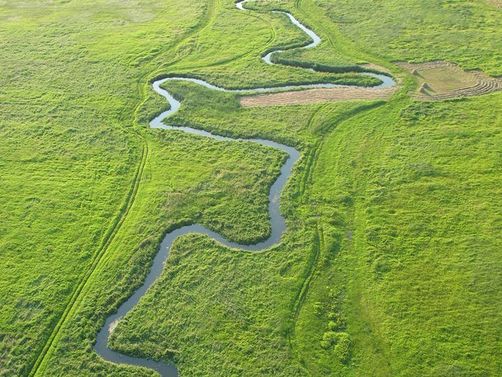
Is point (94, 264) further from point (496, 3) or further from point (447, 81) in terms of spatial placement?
point (496, 3)

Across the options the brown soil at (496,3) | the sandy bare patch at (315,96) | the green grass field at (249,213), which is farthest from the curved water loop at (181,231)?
the brown soil at (496,3)

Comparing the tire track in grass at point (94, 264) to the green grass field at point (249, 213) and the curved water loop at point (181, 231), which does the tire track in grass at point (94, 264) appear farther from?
the curved water loop at point (181, 231)

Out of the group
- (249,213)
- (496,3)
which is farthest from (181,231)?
(496,3)

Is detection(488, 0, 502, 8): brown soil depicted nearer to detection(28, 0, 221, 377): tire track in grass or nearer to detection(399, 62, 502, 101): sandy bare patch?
detection(399, 62, 502, 101): sandy bare patch

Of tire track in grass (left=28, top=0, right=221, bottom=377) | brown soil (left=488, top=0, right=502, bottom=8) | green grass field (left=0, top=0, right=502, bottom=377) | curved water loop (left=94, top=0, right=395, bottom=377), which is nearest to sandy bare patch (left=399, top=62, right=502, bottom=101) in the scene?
green grass field (left=0, top=0, right=502, bottom=377)

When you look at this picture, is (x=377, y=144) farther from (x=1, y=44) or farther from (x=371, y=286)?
(x=1, y=44)
